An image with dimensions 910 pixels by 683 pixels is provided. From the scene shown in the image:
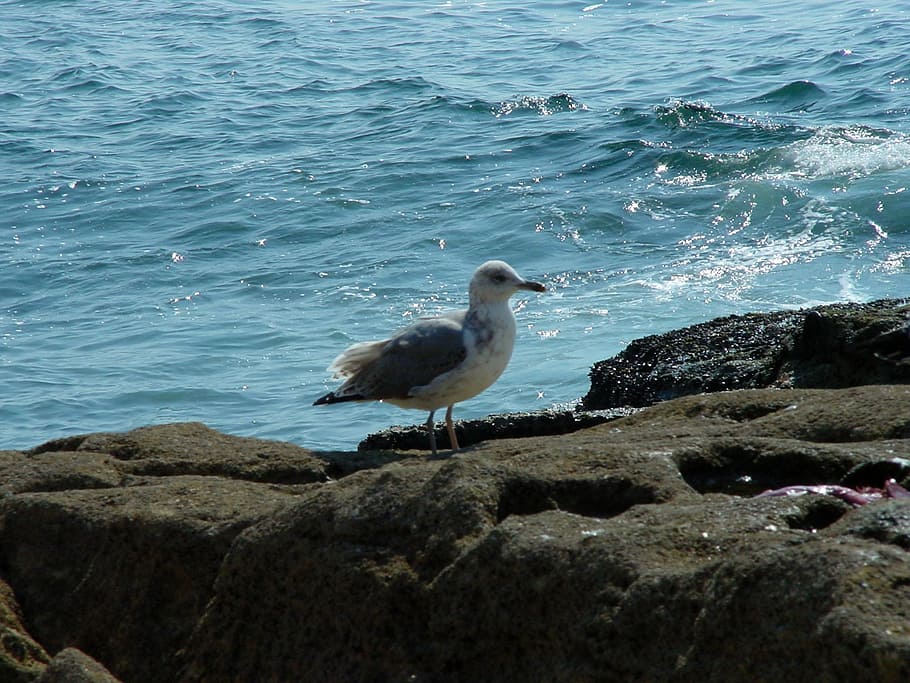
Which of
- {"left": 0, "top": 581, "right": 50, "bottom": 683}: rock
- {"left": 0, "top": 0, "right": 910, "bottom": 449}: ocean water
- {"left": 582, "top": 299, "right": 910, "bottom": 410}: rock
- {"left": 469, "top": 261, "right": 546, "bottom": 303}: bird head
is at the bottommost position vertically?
{"left": 0, "top": 0, "right": 910, "bottom": 449}: ocean water

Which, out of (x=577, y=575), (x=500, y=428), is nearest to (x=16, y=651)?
(x=577, y=575)

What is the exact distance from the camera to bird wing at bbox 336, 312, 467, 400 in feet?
19.2

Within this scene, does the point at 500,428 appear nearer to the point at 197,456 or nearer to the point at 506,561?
the point at 197,456

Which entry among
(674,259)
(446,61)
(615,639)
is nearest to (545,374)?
→ (674,259)

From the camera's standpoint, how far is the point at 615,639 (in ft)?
9.11

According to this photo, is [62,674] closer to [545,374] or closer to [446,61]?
[545,374]

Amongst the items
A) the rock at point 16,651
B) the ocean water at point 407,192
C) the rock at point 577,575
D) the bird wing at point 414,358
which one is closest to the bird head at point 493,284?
the bird wing at point 414,358

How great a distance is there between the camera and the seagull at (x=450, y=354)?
5.82 meters

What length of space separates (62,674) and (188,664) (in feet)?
1.11

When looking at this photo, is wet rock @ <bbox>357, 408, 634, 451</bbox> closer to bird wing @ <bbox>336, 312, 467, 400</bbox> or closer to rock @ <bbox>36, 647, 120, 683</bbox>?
bird wing @ <bbox>336, 312, 467, 400</bbox>

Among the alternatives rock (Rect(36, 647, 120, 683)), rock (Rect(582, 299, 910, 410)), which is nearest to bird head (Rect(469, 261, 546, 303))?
rock (Rect(582, 299, 910, 410))

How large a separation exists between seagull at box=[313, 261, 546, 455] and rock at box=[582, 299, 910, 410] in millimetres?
1102

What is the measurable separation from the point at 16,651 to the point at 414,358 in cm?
262

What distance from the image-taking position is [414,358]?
5.90 metres
